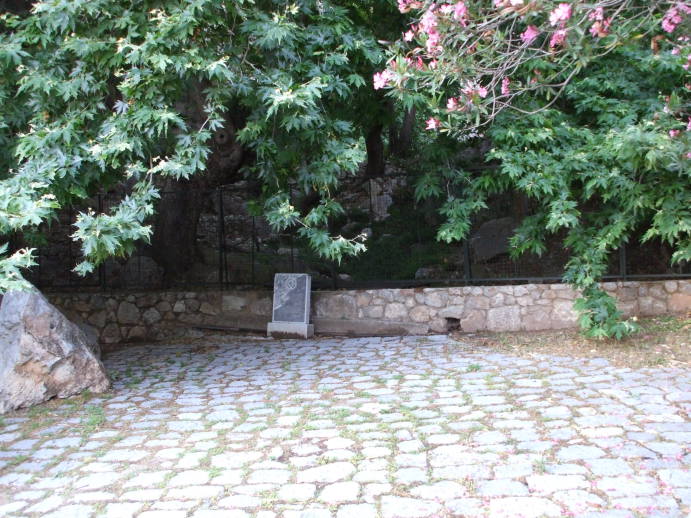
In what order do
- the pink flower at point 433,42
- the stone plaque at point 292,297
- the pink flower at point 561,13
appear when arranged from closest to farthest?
the pink flower at point 561,13, the pink flower at point 433,42, the stone plaque at point 292,297

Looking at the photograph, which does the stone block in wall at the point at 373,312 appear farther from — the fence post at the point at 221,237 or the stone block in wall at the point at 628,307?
the stone block in wall at the point at 628,307

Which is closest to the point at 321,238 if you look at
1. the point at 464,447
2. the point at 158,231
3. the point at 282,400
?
the point at 282,400

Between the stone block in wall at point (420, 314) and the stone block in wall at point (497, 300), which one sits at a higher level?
the stone block in wall at point (497, 300)

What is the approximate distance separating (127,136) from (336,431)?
292 centimetres

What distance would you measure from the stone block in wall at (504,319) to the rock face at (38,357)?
15.5 ft

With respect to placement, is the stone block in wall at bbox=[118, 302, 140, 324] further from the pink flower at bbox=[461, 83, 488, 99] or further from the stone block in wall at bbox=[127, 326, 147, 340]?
the pink flower at bbox=[461, 83, 488, 99]

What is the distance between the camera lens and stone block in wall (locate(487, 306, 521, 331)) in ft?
27.2

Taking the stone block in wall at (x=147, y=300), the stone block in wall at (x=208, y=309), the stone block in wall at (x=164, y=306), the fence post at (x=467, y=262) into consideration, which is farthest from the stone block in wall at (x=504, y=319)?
the stone block in wall at (x=147, y=300)

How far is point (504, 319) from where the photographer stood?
8.34 metres

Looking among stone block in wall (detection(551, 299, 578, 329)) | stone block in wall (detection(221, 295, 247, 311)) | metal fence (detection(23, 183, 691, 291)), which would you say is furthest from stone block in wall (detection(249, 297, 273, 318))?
stone block in wall (detection(551, 299, 578, 329))

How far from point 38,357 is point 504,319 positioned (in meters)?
5.40

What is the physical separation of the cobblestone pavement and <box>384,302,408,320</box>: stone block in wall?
73.4 inches

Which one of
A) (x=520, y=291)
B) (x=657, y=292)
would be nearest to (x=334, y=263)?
(x=520, y=291)

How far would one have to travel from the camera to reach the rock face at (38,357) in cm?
560
